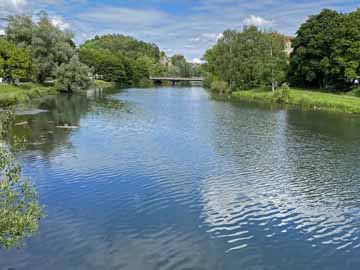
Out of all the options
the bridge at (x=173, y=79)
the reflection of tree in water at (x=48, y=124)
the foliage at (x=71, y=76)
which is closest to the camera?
the reflection of tree in water at (x=48, y=124)

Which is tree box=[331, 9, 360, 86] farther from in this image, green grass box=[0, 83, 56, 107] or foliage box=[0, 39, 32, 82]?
foliage box=[0, 39, 32, 82]

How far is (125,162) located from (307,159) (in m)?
11.0

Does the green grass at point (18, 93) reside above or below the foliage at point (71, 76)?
below

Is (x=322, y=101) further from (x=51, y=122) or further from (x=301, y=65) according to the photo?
(x=51, y=122)

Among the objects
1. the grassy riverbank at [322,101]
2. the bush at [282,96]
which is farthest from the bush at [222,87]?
the bush at [282,96]

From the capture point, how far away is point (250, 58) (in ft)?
254

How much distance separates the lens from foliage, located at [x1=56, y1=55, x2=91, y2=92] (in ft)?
235

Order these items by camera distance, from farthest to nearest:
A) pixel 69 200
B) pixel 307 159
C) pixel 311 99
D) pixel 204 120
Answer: pixel 311 99, pixel 204 120, pixel 307 159, pixel 69 200

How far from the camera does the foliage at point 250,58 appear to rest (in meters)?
72.9

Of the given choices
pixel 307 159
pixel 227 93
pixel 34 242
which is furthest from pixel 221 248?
pixel 227 93

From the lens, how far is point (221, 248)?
1323 centimetres

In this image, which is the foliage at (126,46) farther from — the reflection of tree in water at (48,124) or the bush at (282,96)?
the reflection of tree in water at (48,124)

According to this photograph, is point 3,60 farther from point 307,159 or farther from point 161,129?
point 307,159

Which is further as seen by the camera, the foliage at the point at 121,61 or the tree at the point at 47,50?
the foliage at the point at 121,61
